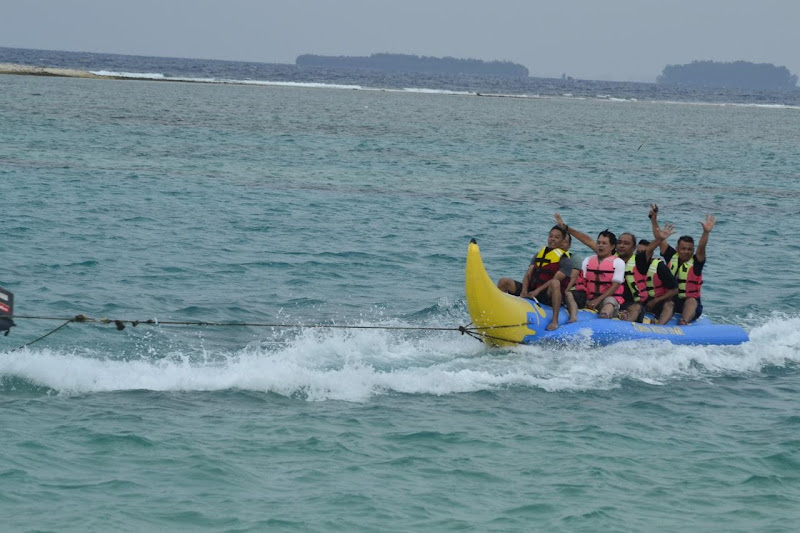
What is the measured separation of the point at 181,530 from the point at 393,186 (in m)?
15.4

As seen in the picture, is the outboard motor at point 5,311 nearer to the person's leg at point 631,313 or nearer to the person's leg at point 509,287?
the person's leg at point 509,287

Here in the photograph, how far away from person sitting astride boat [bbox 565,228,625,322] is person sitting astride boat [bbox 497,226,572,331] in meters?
0.23

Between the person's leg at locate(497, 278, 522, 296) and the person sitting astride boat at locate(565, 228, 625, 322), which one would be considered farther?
the person's leg at locate(497, 278, 522, 296)

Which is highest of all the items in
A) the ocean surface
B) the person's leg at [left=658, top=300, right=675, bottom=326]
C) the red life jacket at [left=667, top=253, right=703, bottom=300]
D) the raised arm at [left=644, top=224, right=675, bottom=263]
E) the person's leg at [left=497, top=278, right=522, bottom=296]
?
the raised arm at [left=644, top=224, right=675, bottom=263]

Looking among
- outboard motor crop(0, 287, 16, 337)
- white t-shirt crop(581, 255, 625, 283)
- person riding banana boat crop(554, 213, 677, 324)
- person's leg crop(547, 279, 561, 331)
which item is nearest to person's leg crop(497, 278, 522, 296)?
person's leg crop(547, 279, 561, 331)

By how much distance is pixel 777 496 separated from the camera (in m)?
6.50

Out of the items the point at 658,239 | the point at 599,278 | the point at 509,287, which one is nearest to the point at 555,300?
the point at 509,287

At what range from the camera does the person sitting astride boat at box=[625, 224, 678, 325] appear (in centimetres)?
1004

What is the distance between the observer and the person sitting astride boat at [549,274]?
31.4 ft

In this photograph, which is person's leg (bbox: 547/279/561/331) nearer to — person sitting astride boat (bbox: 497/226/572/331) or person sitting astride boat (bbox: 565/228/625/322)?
person sitting astride boat (bbox: 497/226/572/331)

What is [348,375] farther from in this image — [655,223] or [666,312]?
[655,223]

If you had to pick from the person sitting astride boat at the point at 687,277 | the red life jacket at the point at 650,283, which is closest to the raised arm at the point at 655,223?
the person sitting astride boat at the point at 687,277

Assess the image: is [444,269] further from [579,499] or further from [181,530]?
[181,530]

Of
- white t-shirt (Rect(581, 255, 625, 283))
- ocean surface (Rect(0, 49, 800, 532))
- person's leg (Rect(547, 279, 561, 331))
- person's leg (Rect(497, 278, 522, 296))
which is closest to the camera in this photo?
ocean surface (Rect(0, 49, 800, 532))
